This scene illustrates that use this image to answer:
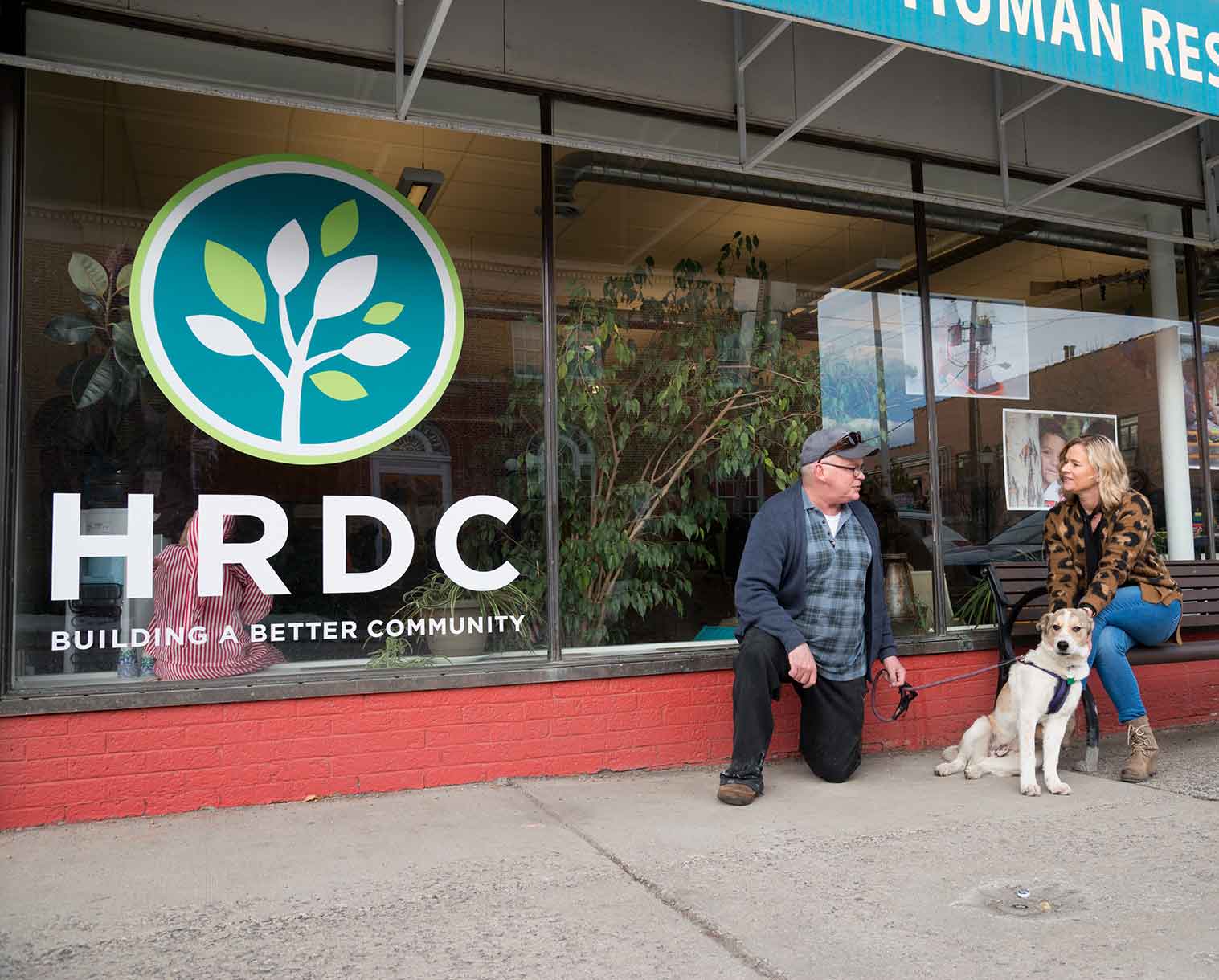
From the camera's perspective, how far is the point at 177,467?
4535 mm

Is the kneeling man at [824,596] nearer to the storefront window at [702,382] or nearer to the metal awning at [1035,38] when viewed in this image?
the storefront window at [702,382]

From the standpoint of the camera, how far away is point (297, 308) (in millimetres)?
4832

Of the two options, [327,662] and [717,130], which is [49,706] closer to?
[327,662]

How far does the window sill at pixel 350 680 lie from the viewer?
420 cm

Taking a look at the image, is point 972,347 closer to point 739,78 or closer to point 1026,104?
point 1026,104

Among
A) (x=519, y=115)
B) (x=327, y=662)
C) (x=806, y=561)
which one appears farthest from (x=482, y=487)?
(x=519, y=115)

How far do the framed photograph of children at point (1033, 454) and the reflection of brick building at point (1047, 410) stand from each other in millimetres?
48

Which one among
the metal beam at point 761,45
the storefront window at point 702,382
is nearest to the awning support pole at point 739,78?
the metal beam at point 761,45

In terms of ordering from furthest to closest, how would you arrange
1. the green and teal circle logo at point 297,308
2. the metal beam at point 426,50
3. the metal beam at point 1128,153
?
the metal beam at point 1128,153 < the green and teal circle logo at point 297,308 < the metal beam at point 426,50

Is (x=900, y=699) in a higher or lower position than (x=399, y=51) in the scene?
lower

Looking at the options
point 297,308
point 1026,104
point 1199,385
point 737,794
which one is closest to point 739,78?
point 1026,104

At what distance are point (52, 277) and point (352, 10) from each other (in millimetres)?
1844

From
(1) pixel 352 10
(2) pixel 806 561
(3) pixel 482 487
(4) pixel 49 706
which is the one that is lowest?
(4) pixel 49 706

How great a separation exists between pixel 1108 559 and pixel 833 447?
1.49 m
